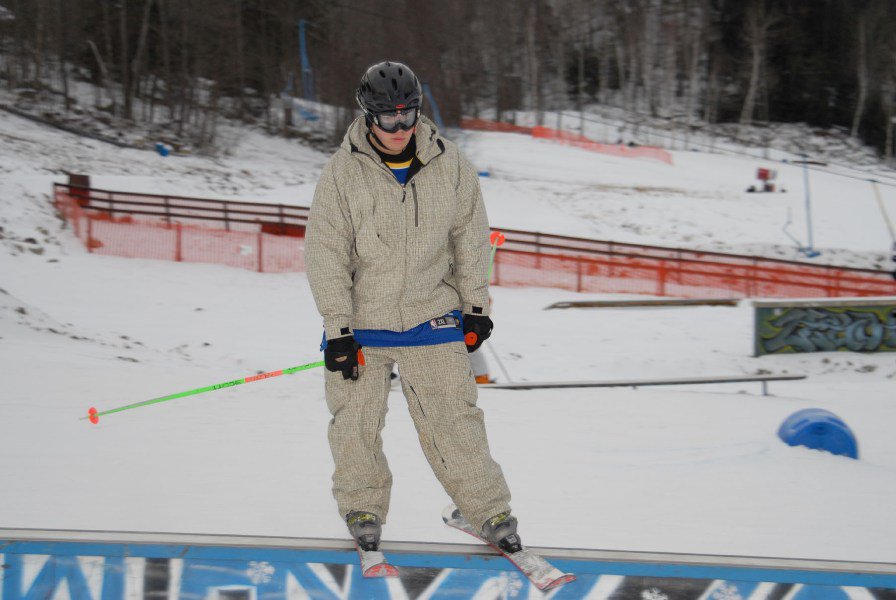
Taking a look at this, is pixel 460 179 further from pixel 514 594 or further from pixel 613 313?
pixel 613 313

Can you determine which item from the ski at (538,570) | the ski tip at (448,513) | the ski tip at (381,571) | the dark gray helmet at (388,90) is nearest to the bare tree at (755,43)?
the ski tip at (448,513)

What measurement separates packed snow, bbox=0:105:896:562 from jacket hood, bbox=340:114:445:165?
1744 mm

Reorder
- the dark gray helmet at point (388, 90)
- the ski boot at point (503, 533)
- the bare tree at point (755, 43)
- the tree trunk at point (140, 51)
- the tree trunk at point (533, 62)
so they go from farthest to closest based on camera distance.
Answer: the tree trunk at point (533, 62) < the bare tree at point (755, 43) < the tree trunk at point (140, 51) < the ski boot at point (503, 533) < the dark gray helmet at point (388, 90)

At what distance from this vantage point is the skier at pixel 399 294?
9.90 feet

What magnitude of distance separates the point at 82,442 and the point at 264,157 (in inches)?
1221

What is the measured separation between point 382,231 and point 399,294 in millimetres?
250

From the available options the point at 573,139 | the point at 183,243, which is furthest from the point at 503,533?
the point at 573,139

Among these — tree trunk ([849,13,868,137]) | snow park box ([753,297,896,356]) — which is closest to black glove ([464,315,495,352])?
snow park box ([753,297,896,356])

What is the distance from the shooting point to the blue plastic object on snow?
5.53m

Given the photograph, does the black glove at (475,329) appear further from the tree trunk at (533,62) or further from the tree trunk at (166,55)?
the tree trunk at (533,62)

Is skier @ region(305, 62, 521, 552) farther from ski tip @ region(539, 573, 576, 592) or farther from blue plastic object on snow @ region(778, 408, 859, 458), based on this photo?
blue plastic object on snow @ region(778, 408, 859, 458)

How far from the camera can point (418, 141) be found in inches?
120

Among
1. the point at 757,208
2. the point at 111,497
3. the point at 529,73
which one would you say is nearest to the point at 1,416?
the point at 111,497

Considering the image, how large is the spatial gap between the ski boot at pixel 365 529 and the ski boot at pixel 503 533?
16.8 inches
